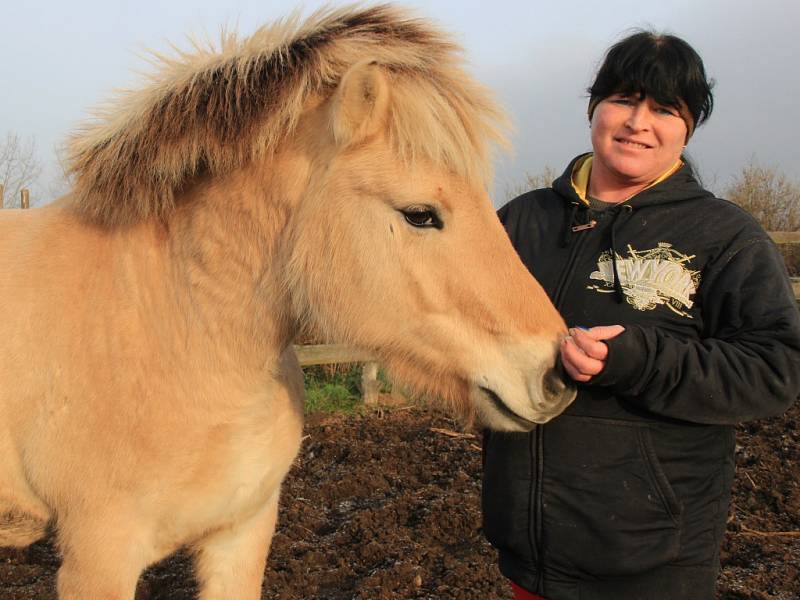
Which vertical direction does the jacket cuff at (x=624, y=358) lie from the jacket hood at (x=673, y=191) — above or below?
below

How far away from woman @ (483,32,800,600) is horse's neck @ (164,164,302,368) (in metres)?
0.91

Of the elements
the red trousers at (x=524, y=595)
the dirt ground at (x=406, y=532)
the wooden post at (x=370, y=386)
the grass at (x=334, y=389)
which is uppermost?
the red trousers at (x=524, y=595)

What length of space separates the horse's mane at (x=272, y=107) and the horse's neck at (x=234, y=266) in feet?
0.28

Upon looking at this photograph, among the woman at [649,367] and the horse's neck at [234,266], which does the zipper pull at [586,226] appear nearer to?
the woman at [649,367]

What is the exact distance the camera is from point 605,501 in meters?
2.00

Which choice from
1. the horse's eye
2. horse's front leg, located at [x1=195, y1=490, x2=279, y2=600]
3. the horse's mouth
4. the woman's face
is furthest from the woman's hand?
horse's front leg, located at [x1=195, y1=490, x2=279, y2=600]

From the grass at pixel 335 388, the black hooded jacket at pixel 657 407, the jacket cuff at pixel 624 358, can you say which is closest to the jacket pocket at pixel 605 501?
the black hooded jacket at pixel 657 407

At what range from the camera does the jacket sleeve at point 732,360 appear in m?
1.80

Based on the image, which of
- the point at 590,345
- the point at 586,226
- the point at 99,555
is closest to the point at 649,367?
the point at 590,345

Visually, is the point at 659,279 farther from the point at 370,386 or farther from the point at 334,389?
the point at 334,389

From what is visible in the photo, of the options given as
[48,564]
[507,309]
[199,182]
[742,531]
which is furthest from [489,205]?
[48,564]

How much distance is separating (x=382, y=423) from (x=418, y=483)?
180cm

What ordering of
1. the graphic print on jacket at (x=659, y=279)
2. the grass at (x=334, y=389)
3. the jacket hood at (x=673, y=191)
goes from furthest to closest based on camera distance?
the grass at (x=334, y=389)
the jacket hood at (x=673, y=191)
the graphic print on jacket at (x=659, y=279)

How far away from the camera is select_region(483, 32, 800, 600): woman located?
183 centimetres
